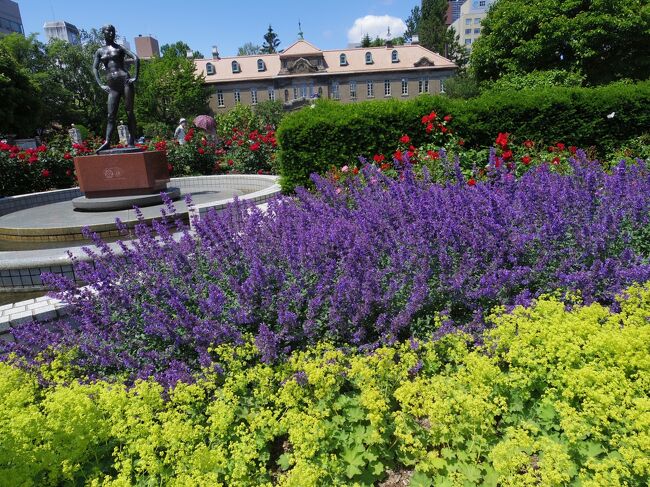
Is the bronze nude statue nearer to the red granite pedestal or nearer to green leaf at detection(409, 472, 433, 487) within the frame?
the red granite pedestal

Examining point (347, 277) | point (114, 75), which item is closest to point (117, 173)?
point (114, 75)

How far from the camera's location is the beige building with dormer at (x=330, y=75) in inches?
2071

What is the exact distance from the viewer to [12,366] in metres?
2.79

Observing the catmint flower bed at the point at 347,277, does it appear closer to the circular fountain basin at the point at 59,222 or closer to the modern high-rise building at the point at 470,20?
the circular fountain basin at the point at 59,222

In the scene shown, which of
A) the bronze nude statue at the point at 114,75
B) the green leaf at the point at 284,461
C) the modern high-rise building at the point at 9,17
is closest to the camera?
the green leaf at the point at 284,461

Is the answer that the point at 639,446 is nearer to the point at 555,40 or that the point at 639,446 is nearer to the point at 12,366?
the point at 12,366

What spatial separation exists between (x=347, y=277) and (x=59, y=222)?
19.5 ft

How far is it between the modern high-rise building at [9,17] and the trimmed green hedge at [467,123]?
79619 mm

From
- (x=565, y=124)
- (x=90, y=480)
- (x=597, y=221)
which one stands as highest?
(x=565, y=124)

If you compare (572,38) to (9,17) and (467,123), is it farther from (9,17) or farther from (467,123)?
(9,17)

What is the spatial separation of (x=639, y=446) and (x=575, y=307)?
1.14 meters

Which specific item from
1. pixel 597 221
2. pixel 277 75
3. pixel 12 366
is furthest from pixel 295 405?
pixel 277 75

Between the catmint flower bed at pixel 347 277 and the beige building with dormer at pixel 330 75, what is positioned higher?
the beige building with dormer at pixel 330 75

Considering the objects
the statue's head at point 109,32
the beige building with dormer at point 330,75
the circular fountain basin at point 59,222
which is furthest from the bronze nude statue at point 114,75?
the beige building with dormer at point 330,75
